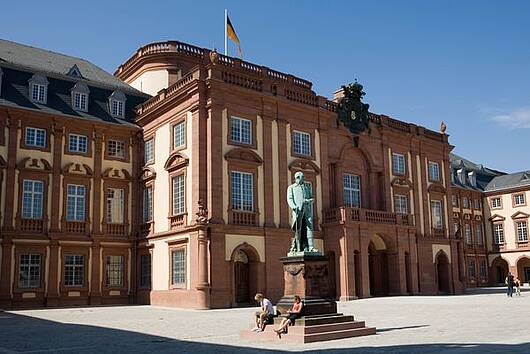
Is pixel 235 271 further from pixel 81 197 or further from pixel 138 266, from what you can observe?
pixel 81 197

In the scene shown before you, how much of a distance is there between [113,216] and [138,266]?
3.48m

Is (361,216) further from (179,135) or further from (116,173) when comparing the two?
(116,173)

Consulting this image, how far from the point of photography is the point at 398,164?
43.9 metres

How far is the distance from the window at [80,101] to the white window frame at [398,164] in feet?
72.7

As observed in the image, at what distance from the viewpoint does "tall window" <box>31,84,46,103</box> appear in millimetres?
34656

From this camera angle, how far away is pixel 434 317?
21.4m

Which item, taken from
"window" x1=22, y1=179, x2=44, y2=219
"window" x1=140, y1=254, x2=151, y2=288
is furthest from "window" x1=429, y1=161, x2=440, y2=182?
"window" x1=22, y1=179, x2=44, y2=219

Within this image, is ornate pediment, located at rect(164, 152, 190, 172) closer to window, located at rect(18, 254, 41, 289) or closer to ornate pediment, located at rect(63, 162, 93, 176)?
ornate pediment, located at rect(63, 162, 93, 176)

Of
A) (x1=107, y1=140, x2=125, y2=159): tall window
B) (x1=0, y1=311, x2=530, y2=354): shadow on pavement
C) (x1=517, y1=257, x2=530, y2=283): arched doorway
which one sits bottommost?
(x1=0, y1=311, x2=530, y2=354): shadow on pavement

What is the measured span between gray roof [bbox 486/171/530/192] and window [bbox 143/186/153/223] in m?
44.2

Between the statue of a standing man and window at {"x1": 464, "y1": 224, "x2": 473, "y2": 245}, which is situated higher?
window at {"x1": 464, "y1": 224, "x2": 473, "y2": 245}

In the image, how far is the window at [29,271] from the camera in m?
32.3

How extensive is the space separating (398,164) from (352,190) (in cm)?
573

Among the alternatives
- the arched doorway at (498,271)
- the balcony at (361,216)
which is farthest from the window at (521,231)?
the balcony at (361,216)
